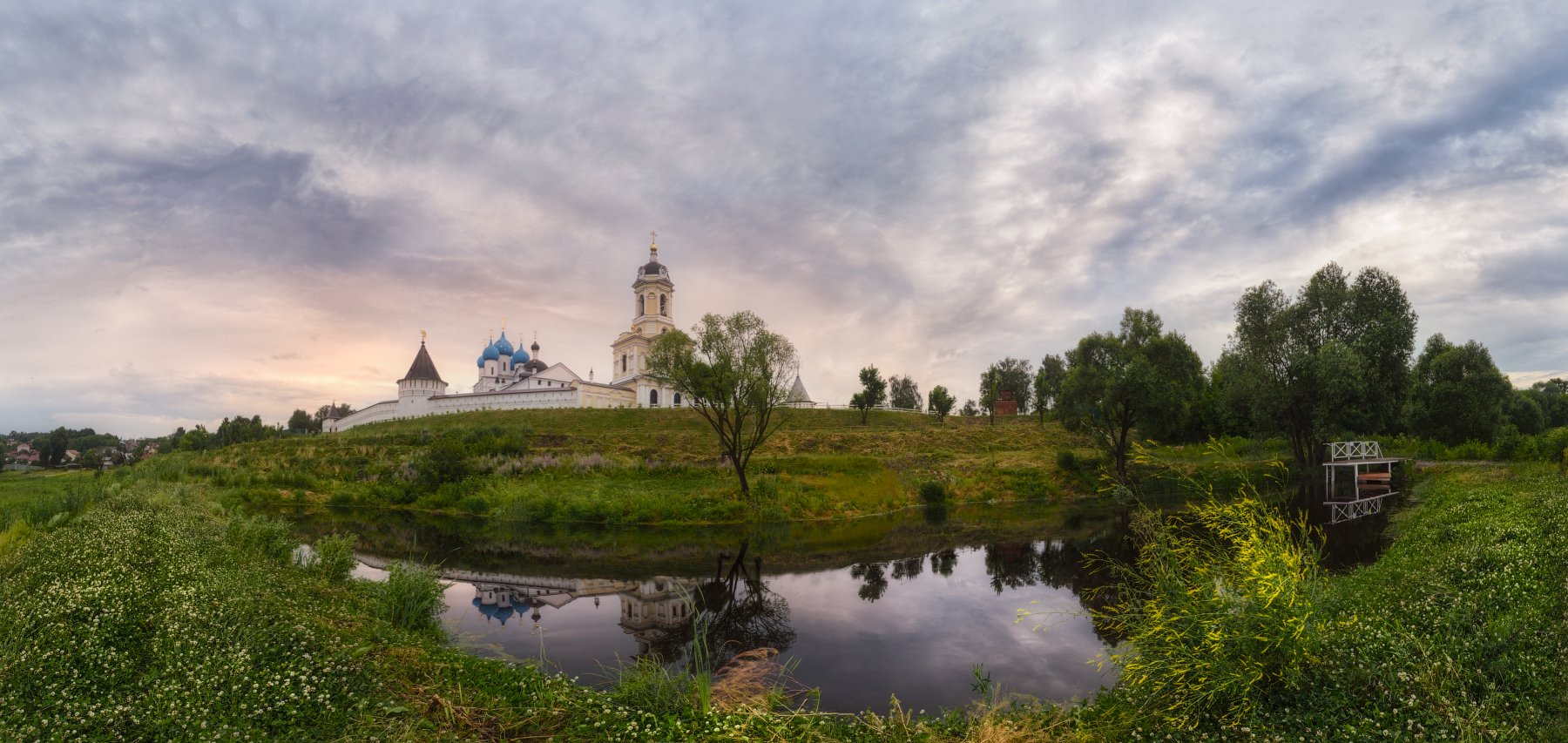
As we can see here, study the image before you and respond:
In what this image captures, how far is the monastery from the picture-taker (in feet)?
274

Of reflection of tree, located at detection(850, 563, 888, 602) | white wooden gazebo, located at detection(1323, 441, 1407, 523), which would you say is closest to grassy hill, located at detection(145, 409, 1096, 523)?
reflection of tree, located at detection(850, 563, 888, 602)

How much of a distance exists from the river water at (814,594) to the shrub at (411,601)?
0.79 meters

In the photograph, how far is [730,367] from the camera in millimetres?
27344

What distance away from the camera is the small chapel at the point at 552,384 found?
83562 millimetres

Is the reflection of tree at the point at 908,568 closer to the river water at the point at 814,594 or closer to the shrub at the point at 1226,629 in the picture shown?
the river water at the point at 814,594

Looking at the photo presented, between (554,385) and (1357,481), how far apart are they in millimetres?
80507

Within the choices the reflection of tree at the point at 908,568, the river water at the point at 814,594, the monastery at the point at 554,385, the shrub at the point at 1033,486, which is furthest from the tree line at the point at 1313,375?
the monastery at the point at 554,385

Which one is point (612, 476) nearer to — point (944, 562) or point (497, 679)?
point (944, 562)

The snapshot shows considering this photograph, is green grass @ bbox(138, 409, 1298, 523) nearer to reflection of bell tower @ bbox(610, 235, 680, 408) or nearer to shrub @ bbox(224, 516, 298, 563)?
shrub @ bbox(224, 516, 298, 563)

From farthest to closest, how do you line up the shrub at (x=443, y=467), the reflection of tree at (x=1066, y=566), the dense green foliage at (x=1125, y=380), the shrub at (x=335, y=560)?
the dense green foliage at (x=1125, y=380) < the shrub at (x=443, y=467) < the reflection of tree at (x=1066, y=566) < the shrub at (x=335, y=560)

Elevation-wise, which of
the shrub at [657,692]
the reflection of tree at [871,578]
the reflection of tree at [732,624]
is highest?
the shrub at [657,692]

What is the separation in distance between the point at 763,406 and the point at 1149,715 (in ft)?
75.4

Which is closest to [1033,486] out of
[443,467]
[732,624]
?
[732,624]

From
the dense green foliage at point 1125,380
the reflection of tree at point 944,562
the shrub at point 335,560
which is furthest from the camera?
the dense green foliage at point 1125,380
